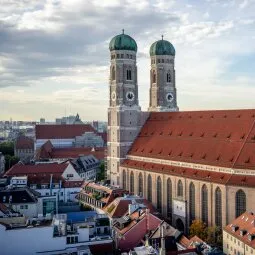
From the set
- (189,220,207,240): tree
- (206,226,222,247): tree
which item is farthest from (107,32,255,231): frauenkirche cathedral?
(189,220,207,240): tree

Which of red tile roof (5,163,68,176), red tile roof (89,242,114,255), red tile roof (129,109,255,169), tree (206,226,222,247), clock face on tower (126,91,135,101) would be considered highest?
clock face on tower (126,91,135,101)

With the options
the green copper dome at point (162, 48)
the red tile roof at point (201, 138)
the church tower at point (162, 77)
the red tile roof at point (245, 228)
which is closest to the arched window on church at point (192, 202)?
the red tile roof at point (201, 138)

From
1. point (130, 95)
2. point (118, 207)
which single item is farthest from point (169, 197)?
point (130, 95)

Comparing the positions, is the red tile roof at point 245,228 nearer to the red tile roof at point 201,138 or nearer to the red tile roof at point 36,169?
the red tile roof at point 201,138

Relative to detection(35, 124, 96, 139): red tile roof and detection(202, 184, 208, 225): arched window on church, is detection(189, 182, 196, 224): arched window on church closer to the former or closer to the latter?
detection(202, 184, 208, 225): arched window on church

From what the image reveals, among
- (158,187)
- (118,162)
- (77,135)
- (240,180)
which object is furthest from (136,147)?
(77,135)

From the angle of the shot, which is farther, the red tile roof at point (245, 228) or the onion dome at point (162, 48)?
the onion dome at point (162, 48)
